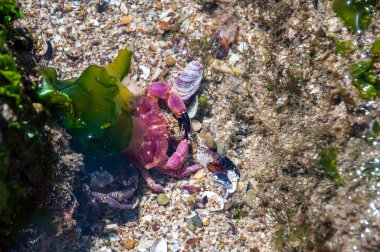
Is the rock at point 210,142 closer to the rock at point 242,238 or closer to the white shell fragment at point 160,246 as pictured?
the rock at point 242,238

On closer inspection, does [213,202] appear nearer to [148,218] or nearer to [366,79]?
[148,218]

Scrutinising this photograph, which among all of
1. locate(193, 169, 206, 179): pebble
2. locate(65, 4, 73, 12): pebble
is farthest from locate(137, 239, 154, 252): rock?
locate(65, 4, 73, 12): pebble

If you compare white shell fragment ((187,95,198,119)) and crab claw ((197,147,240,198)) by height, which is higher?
white shell fragment ((187,95,198,119))

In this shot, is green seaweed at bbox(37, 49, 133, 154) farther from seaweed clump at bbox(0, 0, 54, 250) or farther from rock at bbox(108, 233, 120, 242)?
rock at bbox(108, 233, 120, 242)

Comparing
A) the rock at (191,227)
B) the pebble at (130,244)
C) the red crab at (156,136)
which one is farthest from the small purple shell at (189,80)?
the pebble at (130,244)

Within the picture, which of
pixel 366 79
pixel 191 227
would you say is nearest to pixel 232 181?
pixel 191 227

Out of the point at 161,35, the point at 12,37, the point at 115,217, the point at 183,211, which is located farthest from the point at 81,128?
the point at 161,35
